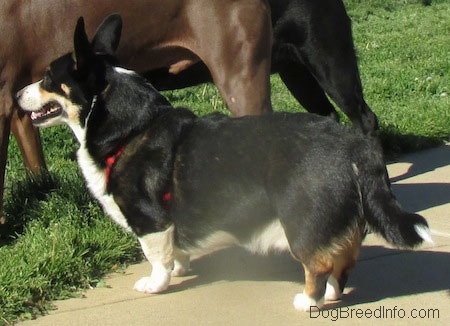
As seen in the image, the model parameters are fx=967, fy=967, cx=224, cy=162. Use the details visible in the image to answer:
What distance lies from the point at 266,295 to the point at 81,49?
1.50 meters

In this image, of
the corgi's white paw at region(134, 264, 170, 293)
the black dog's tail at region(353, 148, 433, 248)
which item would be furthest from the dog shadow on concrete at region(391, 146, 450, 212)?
the corgi's white paw at region(134, 264, 170, 293)

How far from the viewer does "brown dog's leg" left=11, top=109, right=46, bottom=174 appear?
244 inches

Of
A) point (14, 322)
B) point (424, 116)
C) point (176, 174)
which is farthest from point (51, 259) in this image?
point (424, 116)

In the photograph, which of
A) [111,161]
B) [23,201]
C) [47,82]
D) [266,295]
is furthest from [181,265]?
[23,201]

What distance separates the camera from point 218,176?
454 cm

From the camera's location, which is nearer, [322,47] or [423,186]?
[423,186]

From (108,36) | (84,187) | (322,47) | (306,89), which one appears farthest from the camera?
(306,89)

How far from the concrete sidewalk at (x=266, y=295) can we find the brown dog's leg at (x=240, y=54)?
3.07 feet

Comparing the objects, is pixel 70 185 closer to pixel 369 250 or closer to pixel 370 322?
pixel 369 250

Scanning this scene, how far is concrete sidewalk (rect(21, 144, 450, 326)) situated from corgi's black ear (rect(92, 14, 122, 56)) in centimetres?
120

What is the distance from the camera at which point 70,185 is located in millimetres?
5926

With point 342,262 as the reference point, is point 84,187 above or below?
below

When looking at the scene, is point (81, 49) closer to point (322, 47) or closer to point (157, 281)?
point (157, 281)

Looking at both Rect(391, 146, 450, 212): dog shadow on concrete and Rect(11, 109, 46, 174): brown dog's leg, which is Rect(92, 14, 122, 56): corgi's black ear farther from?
Rect(391, 146, 450, 212): dog shadow on concrete
